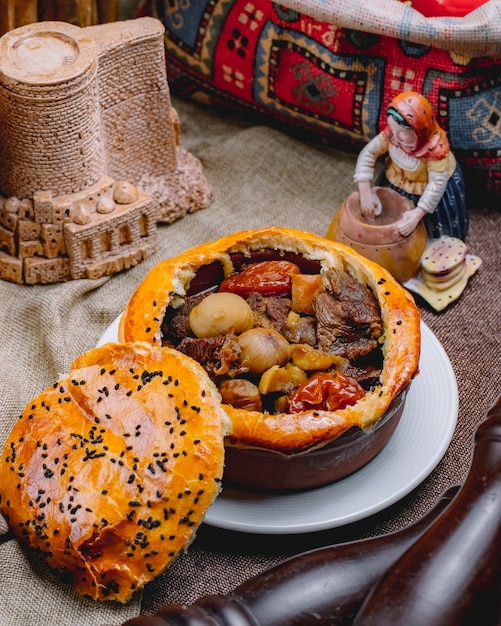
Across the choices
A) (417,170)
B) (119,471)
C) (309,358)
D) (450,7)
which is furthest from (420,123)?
(119,471)

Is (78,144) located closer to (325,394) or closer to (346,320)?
(346,320)

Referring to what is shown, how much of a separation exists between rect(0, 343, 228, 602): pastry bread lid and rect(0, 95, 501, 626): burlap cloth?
0.34 feet

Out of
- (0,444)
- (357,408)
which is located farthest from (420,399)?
(0,444)

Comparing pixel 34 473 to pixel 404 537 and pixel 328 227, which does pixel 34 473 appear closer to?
pixel 404 537

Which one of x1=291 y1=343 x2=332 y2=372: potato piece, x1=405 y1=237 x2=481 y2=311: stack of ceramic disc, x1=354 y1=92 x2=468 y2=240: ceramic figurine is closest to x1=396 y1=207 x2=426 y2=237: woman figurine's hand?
x1=354 y1=92 x2=468 y2=240: ceramic figurine

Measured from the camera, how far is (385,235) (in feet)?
7.65

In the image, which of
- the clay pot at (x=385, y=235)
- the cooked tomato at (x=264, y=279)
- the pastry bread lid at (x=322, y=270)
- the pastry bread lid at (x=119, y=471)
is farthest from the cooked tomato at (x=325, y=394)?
the clay pot at (x=385, y=235)

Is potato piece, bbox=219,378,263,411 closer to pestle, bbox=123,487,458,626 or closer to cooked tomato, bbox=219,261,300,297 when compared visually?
cooked tomato, bbox=219,261,300,297

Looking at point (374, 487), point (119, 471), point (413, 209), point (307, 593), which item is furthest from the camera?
point (413, 209)

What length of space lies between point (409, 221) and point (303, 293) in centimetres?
52

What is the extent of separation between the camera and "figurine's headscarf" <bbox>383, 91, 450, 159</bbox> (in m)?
2.24

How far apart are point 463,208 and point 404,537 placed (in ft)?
4.35

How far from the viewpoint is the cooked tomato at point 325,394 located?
175 cm

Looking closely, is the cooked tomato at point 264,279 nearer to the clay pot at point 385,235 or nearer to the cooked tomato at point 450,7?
the clay pot at point 385,235
